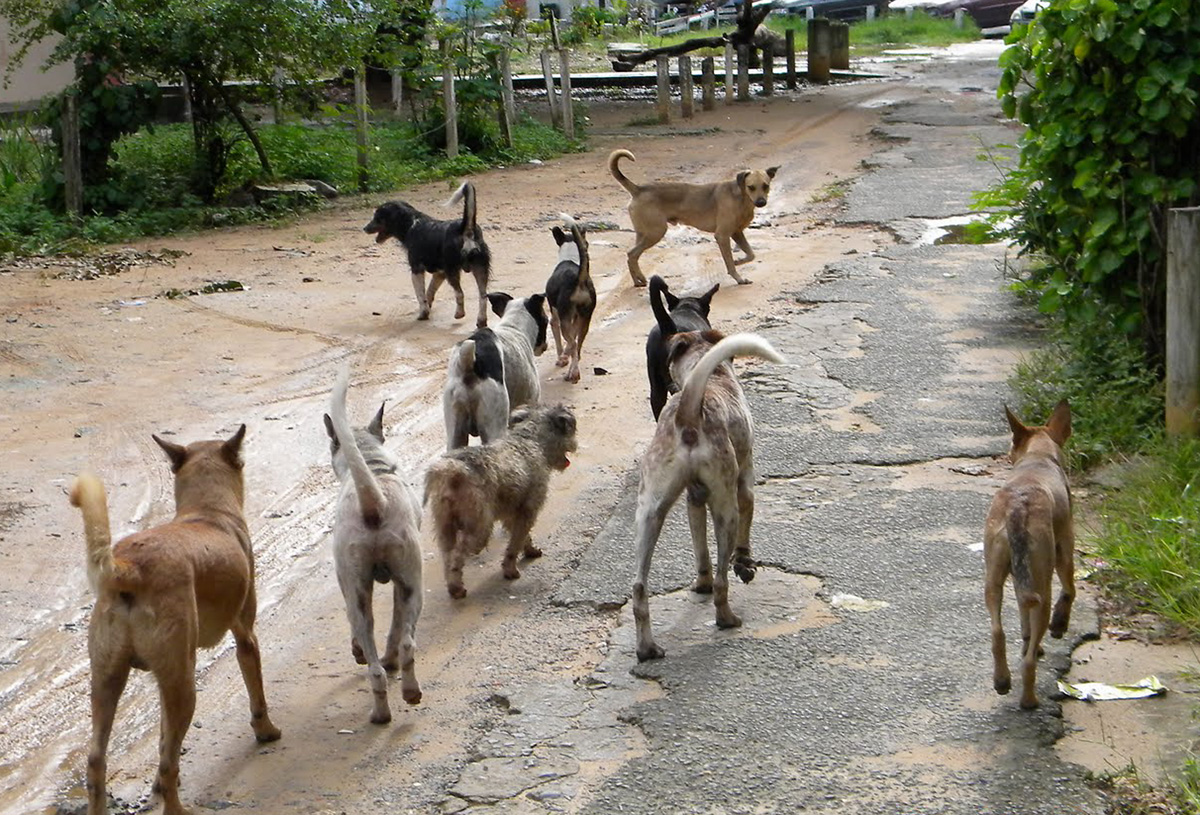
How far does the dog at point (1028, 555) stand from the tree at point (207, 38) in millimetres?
13072

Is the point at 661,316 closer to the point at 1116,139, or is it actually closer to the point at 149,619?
the point at 1116,139

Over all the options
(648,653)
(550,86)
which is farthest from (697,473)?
(550,86)

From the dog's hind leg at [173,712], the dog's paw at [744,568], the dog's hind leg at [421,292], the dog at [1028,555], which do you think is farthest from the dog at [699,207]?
the dog's hind leg at [173,712]

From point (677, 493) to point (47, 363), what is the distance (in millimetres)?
6485

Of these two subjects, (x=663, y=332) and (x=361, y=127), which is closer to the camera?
(x=663, y=332)

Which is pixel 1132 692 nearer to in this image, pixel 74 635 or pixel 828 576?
pixel 828 576

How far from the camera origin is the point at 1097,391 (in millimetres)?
8047

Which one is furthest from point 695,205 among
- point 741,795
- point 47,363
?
point 741,795

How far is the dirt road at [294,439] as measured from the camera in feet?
16.7

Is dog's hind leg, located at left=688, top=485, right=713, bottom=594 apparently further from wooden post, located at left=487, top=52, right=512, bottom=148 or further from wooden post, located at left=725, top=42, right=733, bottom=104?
wooden post, located at left=725, top=42, right=733, bottom=104

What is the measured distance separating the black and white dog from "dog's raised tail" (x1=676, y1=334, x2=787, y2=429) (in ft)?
6.00

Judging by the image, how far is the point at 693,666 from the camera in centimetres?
548

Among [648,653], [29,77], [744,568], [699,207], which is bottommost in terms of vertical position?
[648,653]

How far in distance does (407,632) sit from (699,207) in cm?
888
